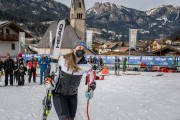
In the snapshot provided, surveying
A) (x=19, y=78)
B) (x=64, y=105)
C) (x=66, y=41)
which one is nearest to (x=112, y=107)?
(x=64, y=105)

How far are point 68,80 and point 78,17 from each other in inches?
4304

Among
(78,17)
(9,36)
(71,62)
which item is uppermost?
(78,17)

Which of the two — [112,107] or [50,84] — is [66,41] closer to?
[112,107]

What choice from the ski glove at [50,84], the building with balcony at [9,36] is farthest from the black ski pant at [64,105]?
the building with balcony at [9,36]

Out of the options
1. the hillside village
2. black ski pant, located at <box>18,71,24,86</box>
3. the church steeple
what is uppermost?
the church steeple

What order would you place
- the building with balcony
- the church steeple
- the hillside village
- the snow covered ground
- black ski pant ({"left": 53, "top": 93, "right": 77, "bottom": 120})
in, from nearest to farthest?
black ski pant ({"left": 53, "top": 93, "right": 77, "bottom": 120})
the snow covered ground
the building with balcony
the hillside village
the church steeple

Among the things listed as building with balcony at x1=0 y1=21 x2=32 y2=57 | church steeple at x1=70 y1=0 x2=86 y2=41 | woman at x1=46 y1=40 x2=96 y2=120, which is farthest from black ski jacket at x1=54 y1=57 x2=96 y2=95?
church steeple at x1=70 y1=0 x2=86 y2=41

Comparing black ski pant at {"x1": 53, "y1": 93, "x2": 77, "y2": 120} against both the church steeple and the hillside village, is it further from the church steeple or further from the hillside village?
the church steeple

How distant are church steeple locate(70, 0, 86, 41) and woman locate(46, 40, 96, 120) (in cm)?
10584

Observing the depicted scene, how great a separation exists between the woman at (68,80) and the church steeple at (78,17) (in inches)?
4167

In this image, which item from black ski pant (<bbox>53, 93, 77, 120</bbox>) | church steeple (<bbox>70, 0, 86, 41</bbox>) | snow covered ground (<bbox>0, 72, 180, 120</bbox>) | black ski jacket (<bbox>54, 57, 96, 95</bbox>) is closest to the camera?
black ski pant (<bbox>53, 93, 77, 120</bbox>)

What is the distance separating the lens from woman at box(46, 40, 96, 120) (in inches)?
193

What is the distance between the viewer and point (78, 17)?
113125mm

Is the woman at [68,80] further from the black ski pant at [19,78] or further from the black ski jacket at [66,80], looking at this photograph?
the black ski pant at [19,78]
